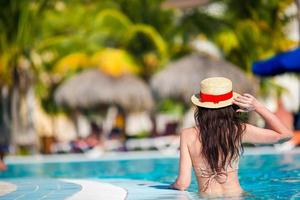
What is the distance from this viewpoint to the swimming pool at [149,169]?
866 cm

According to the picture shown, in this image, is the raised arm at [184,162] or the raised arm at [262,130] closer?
the raised arm at [262,130]

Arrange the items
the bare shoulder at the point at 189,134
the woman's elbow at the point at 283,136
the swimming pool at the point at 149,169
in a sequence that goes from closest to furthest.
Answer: the woman's elbow at the point at 283,136 → the bare shoulder at the point at 189,134 → the swimming pool at the point at 149,169

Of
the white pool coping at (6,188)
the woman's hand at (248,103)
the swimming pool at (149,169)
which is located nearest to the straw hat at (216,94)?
the woman's hand at (248,103)

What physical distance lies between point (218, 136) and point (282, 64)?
1075 cm

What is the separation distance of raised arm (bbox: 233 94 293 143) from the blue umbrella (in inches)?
411

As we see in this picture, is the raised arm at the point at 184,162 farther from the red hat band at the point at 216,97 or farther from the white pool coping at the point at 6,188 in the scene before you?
the white pool coping at the point at 6,188

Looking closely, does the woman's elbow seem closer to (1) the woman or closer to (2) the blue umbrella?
(1) the woman

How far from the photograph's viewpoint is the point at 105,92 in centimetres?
2019

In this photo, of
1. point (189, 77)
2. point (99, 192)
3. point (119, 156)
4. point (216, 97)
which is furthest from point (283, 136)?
point (189, 77)

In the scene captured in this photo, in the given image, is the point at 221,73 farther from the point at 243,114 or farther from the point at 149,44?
the point at 243,114

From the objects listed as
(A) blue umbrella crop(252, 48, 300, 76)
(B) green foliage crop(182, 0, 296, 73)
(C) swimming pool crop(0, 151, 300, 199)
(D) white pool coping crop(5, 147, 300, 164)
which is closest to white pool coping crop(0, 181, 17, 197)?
(C) swimming pool crop(0, 151, 300, 199)

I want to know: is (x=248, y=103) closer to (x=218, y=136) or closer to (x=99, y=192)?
(x=218, y=136)

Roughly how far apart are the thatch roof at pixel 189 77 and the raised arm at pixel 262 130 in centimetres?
1399

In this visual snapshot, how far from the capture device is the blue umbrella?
1550cm
